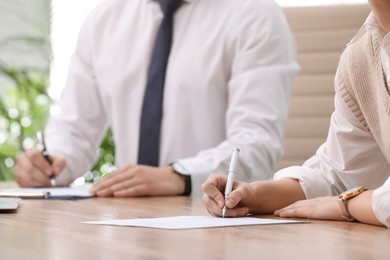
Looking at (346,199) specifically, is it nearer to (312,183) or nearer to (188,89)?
(312,183)

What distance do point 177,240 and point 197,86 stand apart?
4.83 ft

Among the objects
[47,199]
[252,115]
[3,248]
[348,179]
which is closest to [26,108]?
[252,115]

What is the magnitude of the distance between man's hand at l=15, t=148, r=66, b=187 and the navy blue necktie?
10.8 inches

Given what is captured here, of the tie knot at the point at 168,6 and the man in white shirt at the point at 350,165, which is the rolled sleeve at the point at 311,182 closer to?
the man in white shirt at the point at 350,165

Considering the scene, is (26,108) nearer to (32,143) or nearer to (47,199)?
(32,143)

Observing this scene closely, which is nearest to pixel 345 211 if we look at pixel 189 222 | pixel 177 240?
pixel 189 222

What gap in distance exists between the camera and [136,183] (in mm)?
1982

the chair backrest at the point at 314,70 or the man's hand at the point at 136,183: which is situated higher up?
the chair backrest at the point at 314,70

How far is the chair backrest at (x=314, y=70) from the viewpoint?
2738 millimetres

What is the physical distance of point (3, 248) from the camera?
906mm

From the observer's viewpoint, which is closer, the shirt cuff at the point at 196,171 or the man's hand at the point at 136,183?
the man's hand at the point at 136,183

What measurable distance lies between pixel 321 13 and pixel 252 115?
25.9 inches

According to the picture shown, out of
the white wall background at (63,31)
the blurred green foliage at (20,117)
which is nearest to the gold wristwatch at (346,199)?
the blurred green foliage at (20,117)

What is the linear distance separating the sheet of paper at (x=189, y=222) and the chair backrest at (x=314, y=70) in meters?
1.47
